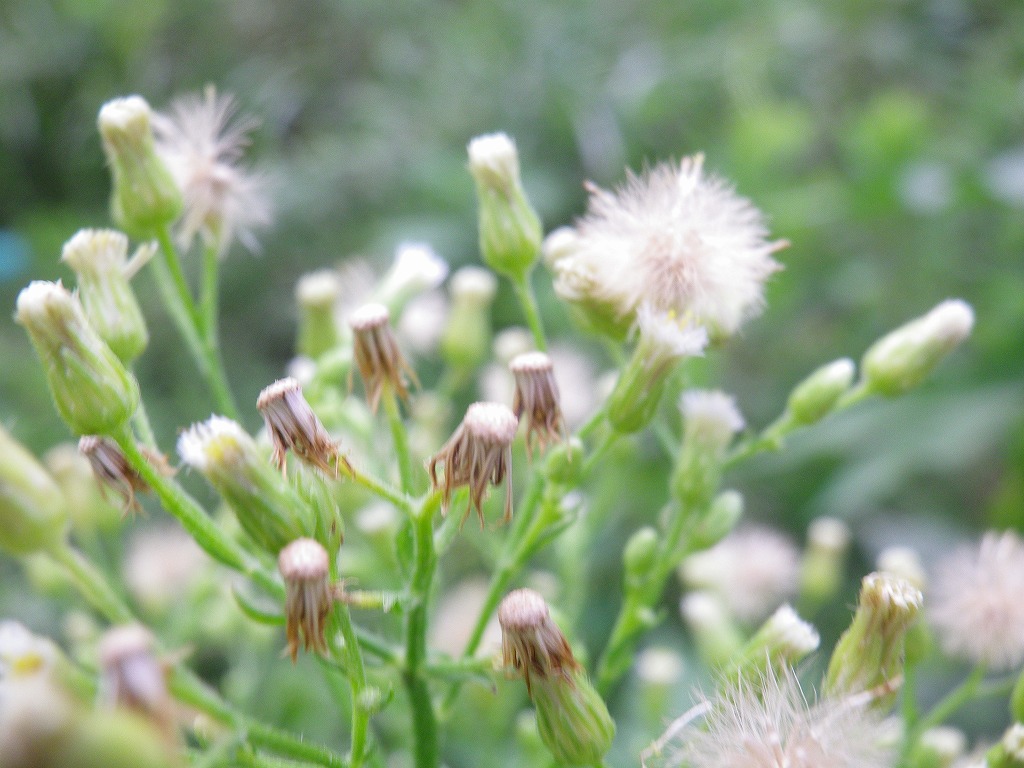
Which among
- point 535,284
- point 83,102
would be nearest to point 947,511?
point 535,284

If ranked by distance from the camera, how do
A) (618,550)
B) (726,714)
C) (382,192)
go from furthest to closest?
(382,192), (618,550), (726,714)

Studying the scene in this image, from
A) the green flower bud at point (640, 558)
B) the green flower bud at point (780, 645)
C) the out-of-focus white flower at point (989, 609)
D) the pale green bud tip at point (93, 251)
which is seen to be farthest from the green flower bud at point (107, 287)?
the out-of-focus white flower at point (989, 609)

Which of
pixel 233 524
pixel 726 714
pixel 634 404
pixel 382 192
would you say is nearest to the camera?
pixel 726 714

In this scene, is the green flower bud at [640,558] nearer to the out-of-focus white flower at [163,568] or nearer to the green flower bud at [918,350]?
the green flower bud at [918,350]

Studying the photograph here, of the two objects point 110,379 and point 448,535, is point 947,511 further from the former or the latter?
point 110,379

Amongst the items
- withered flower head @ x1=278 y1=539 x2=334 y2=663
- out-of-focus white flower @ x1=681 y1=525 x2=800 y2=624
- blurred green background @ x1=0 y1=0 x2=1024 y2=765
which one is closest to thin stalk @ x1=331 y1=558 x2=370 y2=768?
withered flower head @ x1=278 y1=539 x2=334 y2=663

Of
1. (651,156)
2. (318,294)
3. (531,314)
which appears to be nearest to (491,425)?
(531,314)

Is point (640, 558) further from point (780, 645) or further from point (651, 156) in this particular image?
point (651, 156)
